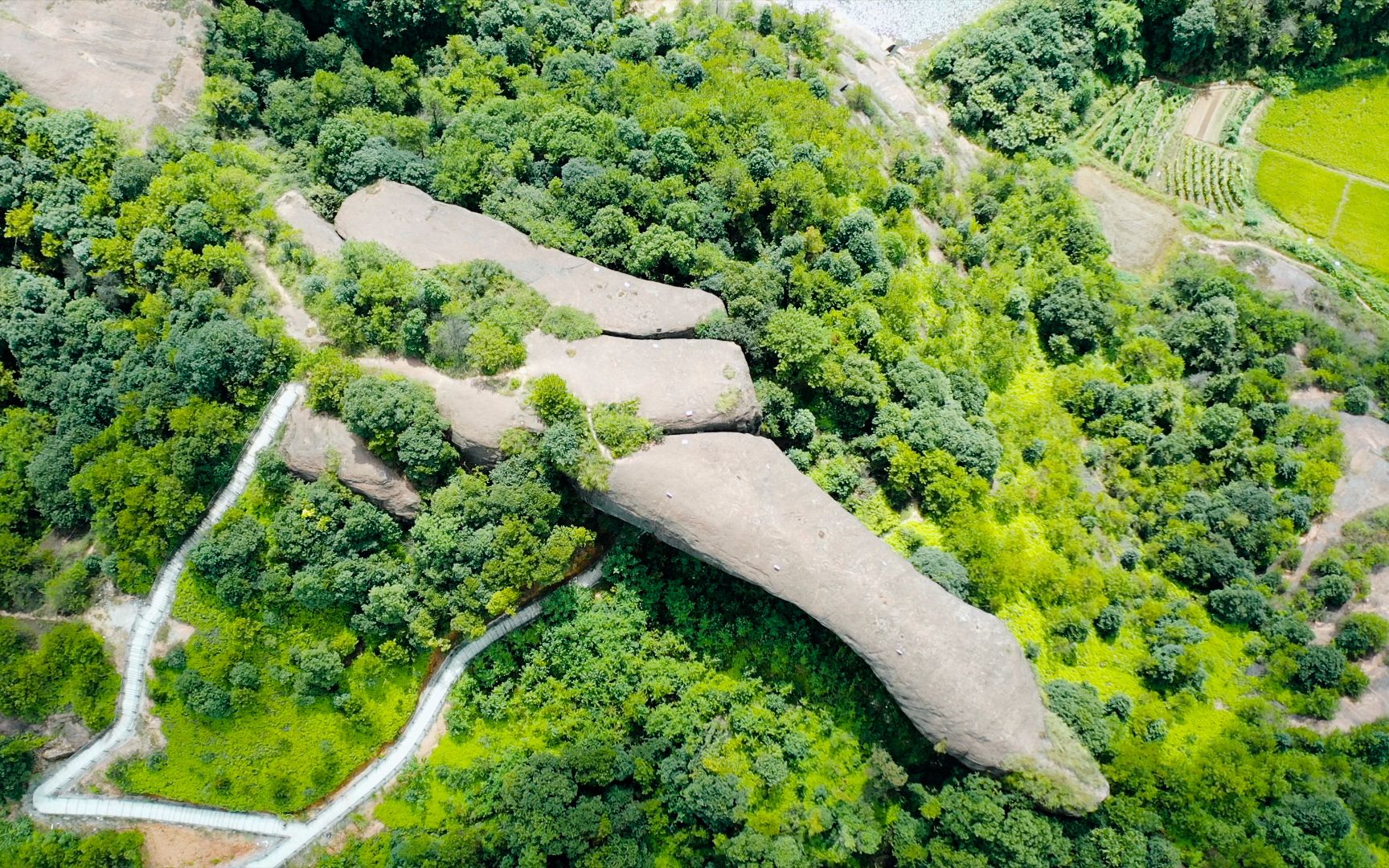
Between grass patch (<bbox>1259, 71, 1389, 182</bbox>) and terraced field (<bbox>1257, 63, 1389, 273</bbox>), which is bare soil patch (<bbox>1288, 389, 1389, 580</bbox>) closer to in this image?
terraced field (<bbox>1257, 63, 1389, 273</bbox>)

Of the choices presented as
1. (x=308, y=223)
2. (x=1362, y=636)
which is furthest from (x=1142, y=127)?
(x=308, y=223)

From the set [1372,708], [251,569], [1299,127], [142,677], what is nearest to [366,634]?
[251,569]

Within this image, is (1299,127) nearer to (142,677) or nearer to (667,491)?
(667,491)

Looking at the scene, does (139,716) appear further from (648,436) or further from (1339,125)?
(1339,125)

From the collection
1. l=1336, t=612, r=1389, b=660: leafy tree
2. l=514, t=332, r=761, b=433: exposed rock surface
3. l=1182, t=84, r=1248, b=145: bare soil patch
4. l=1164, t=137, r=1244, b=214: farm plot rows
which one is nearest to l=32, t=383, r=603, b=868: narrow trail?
l=514, t=332, r=761, b=433: exposed rock surface

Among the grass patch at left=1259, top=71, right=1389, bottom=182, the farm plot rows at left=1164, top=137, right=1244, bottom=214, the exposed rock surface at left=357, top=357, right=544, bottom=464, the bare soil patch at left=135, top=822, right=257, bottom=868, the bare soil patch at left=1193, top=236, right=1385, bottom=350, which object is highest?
the grass patch at left=1259, top=71, right=1389, bottom=182

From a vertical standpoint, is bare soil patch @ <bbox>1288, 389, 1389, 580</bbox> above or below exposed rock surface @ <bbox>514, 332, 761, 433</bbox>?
below
